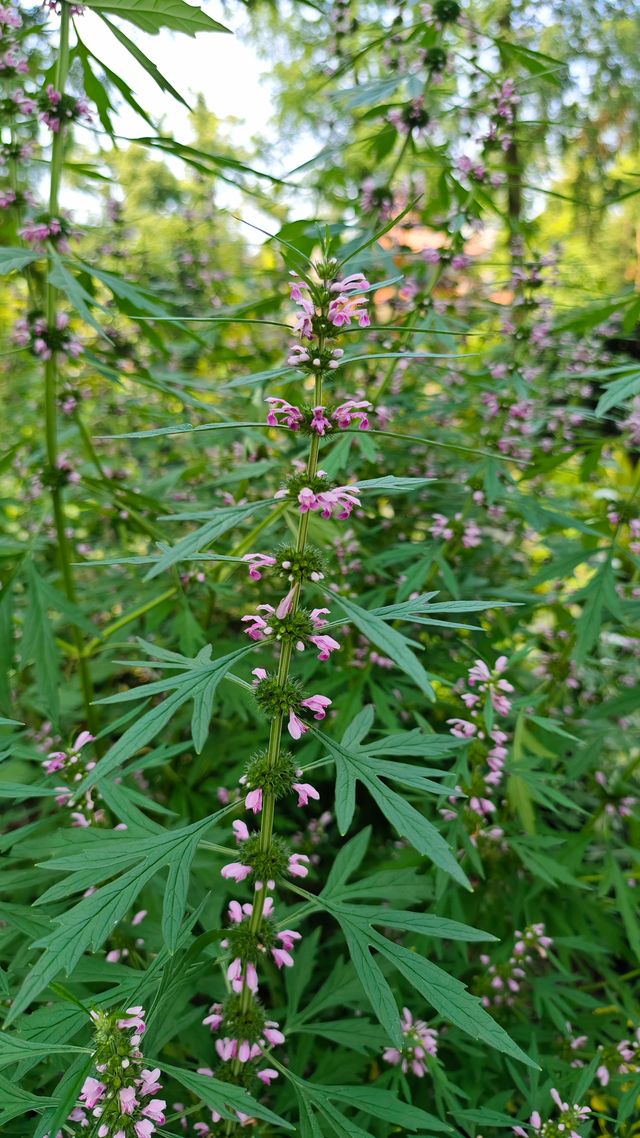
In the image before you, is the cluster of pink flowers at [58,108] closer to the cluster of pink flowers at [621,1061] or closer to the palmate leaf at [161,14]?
the palmate leaf at [161,14]

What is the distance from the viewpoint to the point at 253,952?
54.2 inches

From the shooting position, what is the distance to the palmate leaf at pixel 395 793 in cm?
104

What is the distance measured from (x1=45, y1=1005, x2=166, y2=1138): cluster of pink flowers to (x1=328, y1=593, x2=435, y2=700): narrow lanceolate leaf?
2.32 ft

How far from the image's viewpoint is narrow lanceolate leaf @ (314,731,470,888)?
104 centimetres

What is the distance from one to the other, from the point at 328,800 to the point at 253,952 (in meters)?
1.58

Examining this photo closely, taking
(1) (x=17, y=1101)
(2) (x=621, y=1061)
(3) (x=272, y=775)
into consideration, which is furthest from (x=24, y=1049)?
(2) (x=621, y=1061)

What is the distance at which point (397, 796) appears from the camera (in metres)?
1.13

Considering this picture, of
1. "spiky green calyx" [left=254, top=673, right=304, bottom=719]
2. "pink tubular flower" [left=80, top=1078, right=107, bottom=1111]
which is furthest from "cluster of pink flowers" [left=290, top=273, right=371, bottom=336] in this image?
"pink tubular flower" [left=80, top=1078, right=107, bottom=1111]

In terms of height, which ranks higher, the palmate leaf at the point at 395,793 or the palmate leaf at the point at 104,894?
the palmate leaf at the point at 395,793

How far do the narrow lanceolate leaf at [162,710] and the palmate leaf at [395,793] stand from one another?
0.69ft

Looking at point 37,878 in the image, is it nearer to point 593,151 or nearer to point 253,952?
point 253,952

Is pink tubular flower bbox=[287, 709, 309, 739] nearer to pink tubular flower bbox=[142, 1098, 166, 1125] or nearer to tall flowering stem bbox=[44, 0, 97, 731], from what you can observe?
pink tubular flower bbox=[142, 1098, 166, 1125]

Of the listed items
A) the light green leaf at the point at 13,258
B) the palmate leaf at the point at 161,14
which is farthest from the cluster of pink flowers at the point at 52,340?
the palmate leaf at the point at 161,14

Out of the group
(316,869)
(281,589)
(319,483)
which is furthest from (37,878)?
(281,589)
